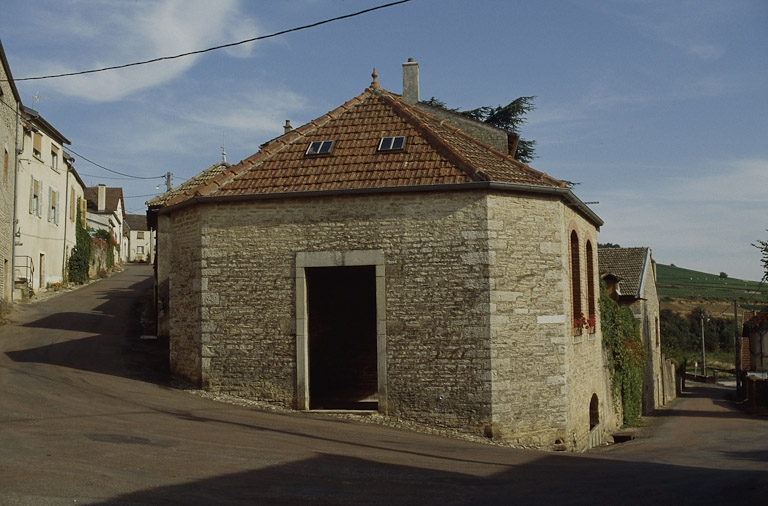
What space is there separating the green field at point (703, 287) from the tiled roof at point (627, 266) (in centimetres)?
5713

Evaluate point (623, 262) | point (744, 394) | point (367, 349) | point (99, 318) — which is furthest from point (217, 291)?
point (744, 394)

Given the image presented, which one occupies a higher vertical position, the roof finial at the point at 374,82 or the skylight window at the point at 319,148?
the roof finial at the point at 374,82

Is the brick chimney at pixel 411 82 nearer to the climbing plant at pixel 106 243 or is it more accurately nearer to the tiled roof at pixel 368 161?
the tiled roof at pixel 368 161

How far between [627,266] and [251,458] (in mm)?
25680

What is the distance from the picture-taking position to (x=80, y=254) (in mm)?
34688

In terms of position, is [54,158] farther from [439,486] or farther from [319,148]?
[439,486]

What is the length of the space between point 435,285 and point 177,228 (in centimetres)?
608

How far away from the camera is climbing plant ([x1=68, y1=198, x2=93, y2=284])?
34000 millimetres

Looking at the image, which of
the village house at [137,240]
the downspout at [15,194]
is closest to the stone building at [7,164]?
the downspout at [15,194]

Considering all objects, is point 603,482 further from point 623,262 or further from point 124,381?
point 623,262

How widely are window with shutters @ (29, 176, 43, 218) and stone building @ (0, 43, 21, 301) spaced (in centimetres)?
201

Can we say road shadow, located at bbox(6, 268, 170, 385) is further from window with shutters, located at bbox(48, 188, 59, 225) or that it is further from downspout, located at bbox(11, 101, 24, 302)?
window with shutters, located at bbox(48, 188, 59, 225)

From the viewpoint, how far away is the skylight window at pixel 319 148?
50.6ft

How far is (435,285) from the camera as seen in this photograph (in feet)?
44.9
